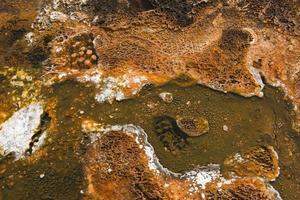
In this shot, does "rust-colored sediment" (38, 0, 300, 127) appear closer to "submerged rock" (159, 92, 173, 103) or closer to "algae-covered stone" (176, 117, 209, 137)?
"submerged rock" (159, 92, 173, 103)

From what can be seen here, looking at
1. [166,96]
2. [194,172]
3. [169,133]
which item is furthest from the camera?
[166,96]

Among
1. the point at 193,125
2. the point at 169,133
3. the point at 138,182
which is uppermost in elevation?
the point at 193,125

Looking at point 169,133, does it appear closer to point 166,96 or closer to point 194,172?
point 166,96

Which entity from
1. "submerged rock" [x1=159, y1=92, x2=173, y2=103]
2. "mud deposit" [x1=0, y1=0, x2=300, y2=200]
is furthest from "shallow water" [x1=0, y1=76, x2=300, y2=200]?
"submerged rock" [x1=159, y1=92, x2=173, y2=103]

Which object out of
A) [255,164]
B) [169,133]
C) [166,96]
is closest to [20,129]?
[169,133]

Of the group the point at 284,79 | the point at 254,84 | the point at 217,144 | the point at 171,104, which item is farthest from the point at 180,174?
the point at 284,79
